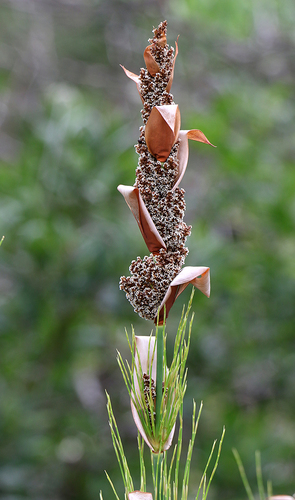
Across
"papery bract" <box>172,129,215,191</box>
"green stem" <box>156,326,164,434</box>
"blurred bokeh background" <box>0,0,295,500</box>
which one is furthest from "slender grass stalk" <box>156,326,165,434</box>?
"blurred bokeh background" <box>0,0,295,500</box>

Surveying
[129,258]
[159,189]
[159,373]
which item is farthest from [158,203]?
[129,258]

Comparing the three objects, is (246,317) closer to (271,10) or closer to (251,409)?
(251,409)

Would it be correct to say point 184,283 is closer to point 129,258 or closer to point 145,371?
point 145,371

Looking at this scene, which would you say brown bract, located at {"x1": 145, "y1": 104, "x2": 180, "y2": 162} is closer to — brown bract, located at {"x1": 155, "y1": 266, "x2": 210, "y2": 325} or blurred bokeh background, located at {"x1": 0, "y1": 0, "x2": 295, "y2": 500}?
brown bract, located at {"x1": 155, "y1": 266, "x2": 210, "y2": 325}

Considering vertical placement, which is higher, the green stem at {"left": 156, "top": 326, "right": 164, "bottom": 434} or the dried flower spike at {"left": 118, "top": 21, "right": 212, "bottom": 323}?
the dried flower spike at {"left": 118, "top": 21, "right": 212, "bottom": 323}

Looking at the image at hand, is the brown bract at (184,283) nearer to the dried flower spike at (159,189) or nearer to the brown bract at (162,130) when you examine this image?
the dried flower spike at (159,189)

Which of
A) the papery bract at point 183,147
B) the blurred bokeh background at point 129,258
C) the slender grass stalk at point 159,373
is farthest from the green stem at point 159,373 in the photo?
the blurred bokeh background at point 129,258
